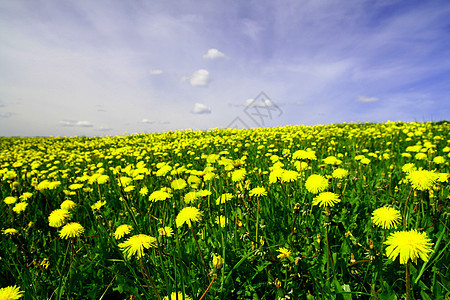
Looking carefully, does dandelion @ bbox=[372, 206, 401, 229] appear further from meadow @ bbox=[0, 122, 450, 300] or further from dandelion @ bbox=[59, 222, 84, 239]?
Answer: dandelion @ bbox=[59, 222, 84, 239]

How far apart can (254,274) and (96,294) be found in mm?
1074

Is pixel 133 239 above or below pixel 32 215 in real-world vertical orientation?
above

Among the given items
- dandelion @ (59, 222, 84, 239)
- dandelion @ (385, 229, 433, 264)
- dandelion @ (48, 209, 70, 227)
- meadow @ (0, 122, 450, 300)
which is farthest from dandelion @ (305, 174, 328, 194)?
dandelion @ (48, 209, 70, 227)

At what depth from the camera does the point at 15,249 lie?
6.77 feet

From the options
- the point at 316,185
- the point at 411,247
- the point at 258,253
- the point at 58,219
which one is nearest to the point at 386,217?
the point at 411,247

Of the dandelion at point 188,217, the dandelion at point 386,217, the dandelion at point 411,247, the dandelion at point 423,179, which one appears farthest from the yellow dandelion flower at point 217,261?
the dandelion at point 423,179

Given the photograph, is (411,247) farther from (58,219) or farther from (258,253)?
(58,219)

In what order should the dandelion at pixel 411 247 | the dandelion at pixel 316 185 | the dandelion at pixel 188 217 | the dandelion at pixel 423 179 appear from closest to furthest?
1. the dandelion at pixel 411 247
2. the dandelion at pixel 188 217
3. the dandelion at pixel 423 179
4. the dandelion at pixel 316 185

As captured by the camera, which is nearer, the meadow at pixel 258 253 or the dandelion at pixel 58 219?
the meadow at pixel 258 253

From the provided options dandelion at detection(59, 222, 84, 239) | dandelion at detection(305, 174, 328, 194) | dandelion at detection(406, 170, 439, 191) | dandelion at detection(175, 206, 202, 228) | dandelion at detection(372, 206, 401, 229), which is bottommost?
dandelion at detection(59, 222, 84, 239)

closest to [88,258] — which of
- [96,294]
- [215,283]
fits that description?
[96,294]

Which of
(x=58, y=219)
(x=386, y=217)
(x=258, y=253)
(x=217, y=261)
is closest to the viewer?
(x=217, y=261)

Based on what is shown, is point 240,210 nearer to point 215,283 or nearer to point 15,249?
point 215,283

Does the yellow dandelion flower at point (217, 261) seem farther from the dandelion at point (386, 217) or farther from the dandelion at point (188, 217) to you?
the dandelion at point (386, 217)
